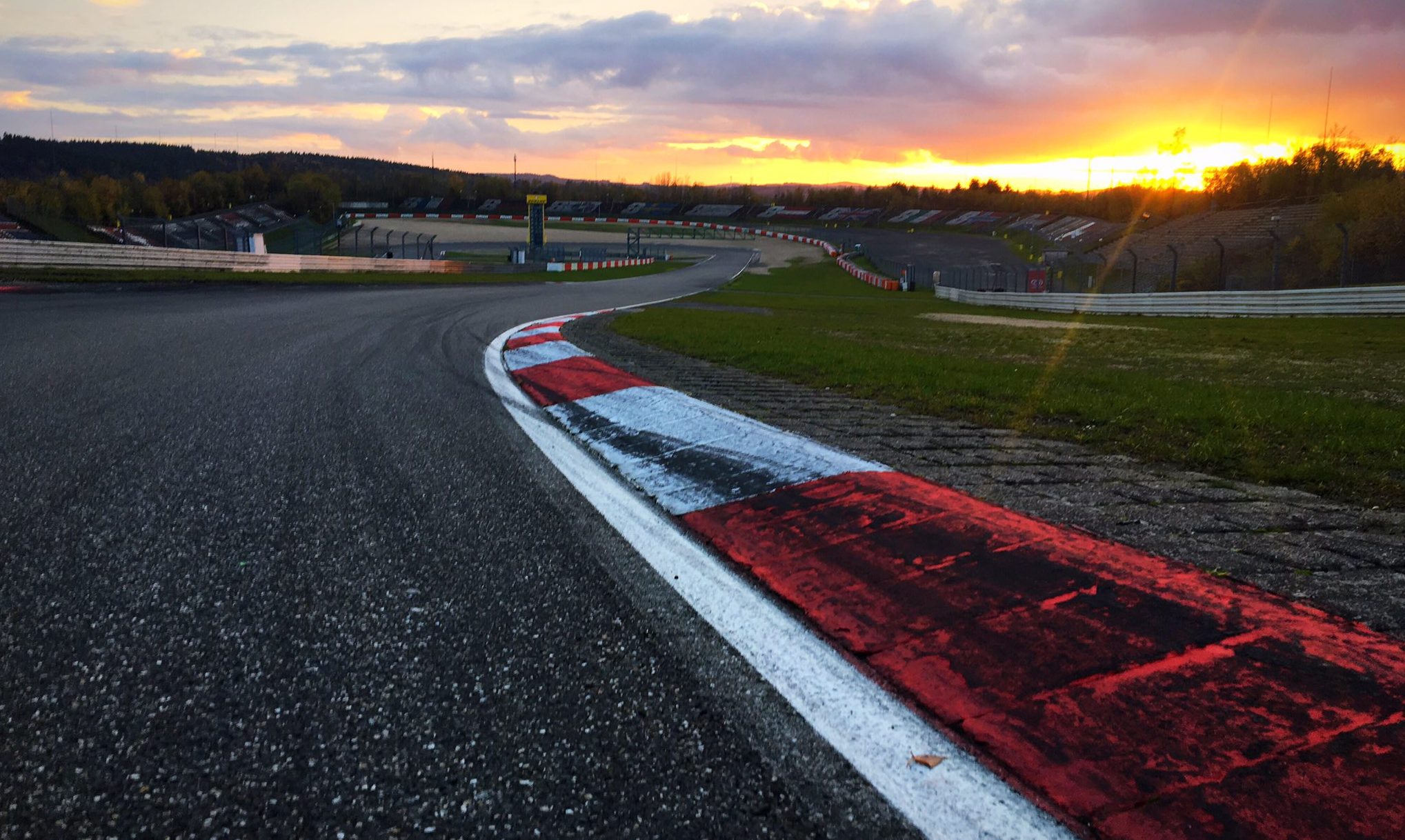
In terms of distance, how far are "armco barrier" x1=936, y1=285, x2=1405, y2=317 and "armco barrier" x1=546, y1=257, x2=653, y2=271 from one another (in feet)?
86.7

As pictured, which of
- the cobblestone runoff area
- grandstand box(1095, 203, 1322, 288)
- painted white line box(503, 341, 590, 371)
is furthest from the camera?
grandstand box(1095, 203, 1322, 288)

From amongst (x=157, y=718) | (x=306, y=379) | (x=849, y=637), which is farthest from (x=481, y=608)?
(x=306, y=379)

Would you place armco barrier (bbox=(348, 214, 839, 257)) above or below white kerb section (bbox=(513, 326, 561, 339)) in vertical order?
above

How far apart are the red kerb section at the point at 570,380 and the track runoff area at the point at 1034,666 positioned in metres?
3.53

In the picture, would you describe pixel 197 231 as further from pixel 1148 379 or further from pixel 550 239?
pixel 1148 379

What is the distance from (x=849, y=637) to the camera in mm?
2844

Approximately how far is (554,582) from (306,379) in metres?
5.46

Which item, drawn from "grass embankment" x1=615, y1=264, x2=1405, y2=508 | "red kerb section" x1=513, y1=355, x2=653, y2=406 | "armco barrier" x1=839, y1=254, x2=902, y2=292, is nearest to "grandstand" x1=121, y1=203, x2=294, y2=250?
"armco barrier" x1=839, y1=254, x2=902, y2=292

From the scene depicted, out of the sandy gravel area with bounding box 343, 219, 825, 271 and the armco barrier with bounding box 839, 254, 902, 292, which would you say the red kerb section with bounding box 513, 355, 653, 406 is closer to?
the armco barrier with bounding box 839, 254, 902, 292

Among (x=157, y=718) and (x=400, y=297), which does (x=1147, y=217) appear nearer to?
(x=400, y=297)

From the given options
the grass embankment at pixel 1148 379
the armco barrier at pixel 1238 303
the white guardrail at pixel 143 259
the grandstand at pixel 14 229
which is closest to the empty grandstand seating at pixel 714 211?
the grandstand at pixel 14 229

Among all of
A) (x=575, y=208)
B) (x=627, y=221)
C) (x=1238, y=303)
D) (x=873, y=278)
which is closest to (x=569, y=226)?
(x=627, y=221)

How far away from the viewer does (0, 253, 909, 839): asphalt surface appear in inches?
76.0

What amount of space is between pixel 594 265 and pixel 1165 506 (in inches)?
2085
